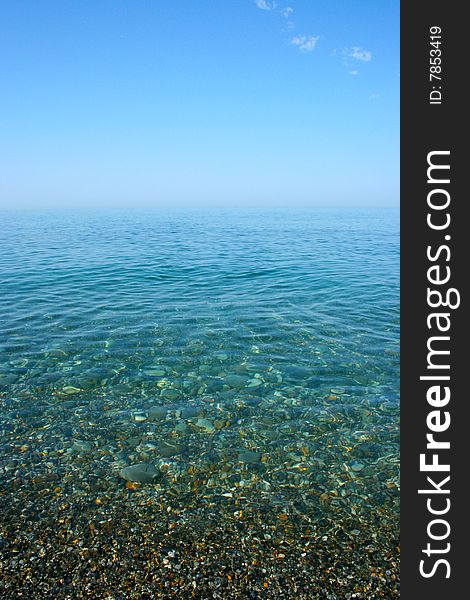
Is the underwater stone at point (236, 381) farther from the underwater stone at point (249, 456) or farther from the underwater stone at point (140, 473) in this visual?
the underwater stone at point (140, 473)

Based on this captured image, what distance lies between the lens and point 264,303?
17.9m

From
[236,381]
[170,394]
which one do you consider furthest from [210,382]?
[170,394]

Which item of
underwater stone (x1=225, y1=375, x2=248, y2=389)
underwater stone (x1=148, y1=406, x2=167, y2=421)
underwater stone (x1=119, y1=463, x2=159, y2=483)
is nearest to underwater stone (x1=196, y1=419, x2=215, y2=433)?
underwater stone (x1=148, y1=406, x2=167, y2=421)

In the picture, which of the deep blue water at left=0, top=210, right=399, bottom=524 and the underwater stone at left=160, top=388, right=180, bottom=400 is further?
the underwater stone at left=160, top=388, right=180, bottom=400

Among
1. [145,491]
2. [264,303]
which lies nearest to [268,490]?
[145,491]

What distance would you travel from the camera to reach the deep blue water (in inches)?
279

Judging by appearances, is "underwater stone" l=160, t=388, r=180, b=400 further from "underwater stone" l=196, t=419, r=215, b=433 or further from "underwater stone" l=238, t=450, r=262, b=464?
"underwater stone" l=238, t=450, r=262, b=464

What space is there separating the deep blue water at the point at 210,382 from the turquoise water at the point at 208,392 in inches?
1.6

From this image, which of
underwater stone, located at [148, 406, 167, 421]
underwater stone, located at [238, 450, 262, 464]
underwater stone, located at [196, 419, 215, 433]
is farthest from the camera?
underwater stone, located at [148, 406, 167, 421]

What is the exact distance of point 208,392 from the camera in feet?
32.3

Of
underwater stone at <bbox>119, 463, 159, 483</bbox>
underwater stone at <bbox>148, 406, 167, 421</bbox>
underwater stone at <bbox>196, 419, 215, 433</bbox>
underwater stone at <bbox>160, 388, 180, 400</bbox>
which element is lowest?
underwater stone at <bbox>119, 463, 159, 483</bbox>

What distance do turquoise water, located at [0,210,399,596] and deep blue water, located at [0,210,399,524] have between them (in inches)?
1.6

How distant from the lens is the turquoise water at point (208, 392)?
6.66 m

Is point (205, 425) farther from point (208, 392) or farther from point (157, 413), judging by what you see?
point (208, 392)
